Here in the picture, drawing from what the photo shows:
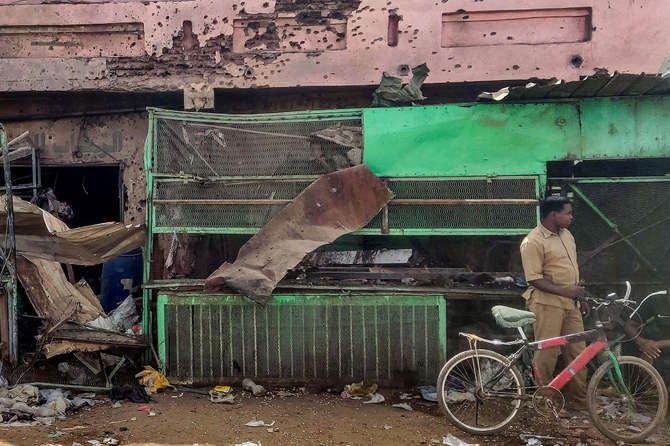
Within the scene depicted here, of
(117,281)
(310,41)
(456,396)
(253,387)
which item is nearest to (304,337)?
(253,387)

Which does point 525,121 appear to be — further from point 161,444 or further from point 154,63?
point 154,63

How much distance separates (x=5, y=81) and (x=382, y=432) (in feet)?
22.3

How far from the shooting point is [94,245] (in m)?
5.46

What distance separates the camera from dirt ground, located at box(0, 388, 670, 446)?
4078 millimetres

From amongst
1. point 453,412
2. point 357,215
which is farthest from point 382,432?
point 357,215

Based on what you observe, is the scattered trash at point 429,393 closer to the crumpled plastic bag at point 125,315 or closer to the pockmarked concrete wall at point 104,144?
the crumpled plastic bag at point 125,315

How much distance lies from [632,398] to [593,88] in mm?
2719

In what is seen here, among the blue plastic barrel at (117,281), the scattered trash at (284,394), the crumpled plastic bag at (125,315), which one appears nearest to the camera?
the scattered trash at (284,394)

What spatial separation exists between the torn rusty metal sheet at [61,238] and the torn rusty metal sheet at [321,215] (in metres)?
1.15

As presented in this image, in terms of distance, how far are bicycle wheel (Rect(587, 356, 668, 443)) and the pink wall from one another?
4231 mm

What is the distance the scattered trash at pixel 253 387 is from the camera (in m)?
5.14

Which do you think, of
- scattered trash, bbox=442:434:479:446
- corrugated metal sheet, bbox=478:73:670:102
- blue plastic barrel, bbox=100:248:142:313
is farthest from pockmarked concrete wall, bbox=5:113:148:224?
scattered trash, bbox=442:434:479:446

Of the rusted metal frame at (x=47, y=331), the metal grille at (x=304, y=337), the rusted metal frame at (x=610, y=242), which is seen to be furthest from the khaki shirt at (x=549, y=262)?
the rusted metal frame at (x=47, y=331)

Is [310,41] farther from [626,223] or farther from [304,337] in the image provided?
[626,223]
